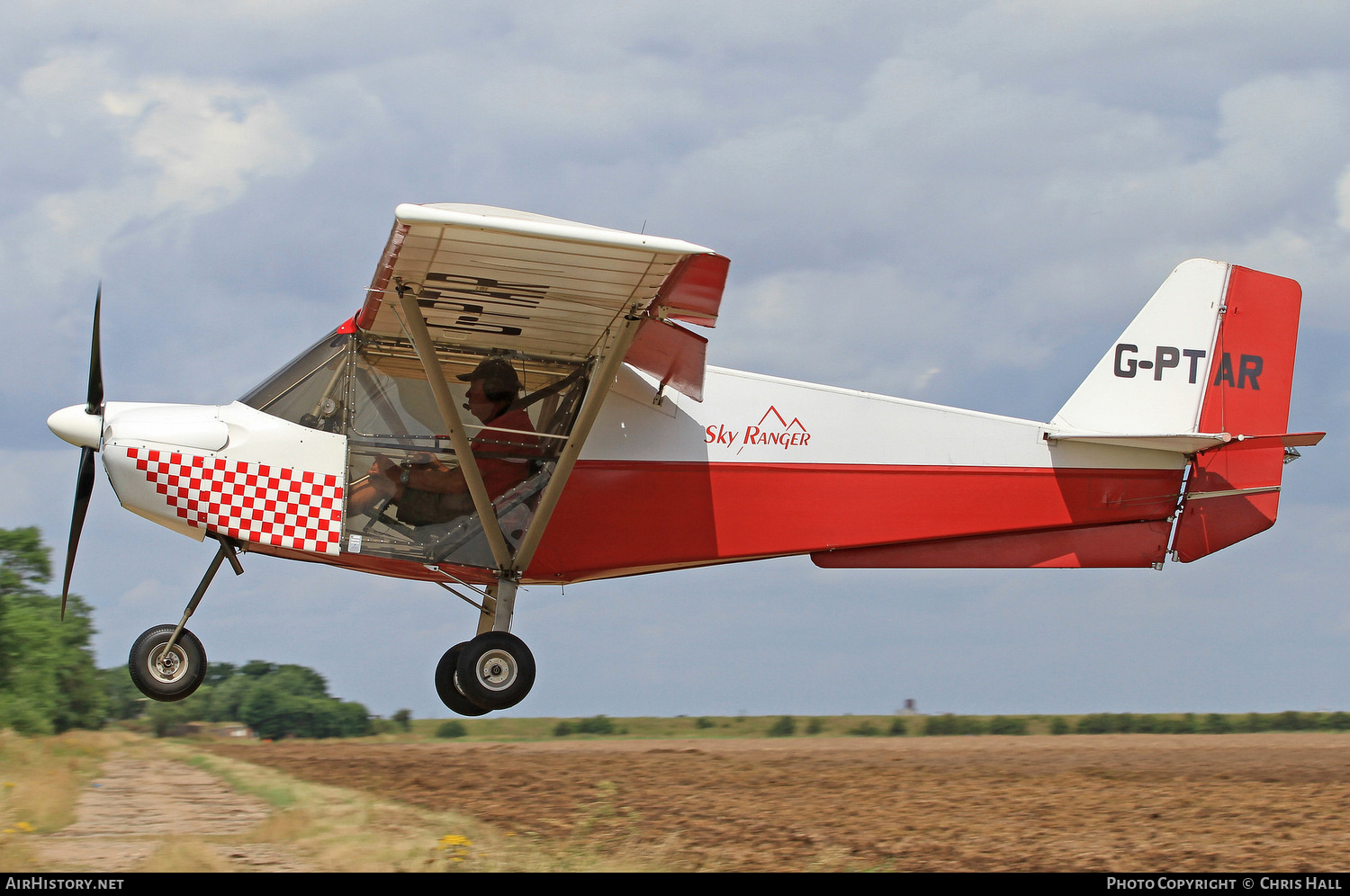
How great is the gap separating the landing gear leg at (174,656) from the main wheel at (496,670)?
1.94 metres

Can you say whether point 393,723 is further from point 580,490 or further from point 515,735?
point 580,490

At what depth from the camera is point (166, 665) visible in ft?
29.8

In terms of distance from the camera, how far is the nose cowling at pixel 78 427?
28.6ft

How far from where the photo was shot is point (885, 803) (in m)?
10.9

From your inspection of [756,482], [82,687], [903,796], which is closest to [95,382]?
[756,482]

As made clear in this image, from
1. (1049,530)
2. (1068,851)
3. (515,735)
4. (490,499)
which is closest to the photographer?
(1068,851)

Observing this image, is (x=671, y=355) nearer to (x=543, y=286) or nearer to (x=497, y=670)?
(x=543, y=286)

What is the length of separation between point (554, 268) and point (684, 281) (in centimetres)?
89

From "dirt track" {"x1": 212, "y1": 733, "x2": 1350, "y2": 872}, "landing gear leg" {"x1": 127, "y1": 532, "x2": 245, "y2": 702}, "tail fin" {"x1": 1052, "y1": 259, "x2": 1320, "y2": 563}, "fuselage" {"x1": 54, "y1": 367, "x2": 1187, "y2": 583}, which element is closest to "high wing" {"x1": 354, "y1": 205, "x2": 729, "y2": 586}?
"fuselage" {"x1": 54, "y1": 367, "x2": 1187, "y2": 583}

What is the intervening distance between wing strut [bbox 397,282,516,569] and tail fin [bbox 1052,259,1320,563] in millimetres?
5307

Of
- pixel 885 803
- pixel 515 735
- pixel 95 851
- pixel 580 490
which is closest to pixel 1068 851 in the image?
pixel 885 803

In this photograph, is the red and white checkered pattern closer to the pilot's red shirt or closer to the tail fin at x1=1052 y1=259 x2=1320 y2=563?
the pilot's red shirt

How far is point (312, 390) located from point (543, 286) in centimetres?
217

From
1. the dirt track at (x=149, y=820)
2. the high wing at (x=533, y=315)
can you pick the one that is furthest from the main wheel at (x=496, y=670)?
the dirt track at (x=149, y=820)
